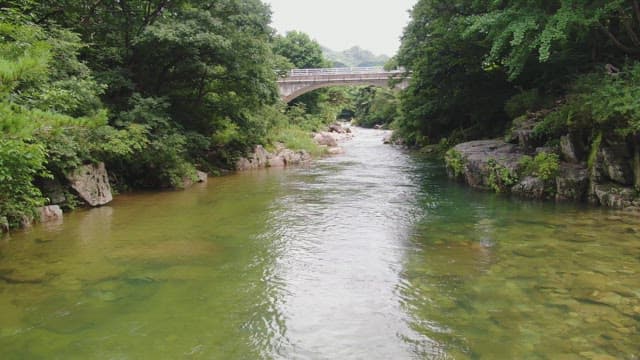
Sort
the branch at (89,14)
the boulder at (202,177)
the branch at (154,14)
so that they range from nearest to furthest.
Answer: the branch at (89,14)
the branch at (154,14)
the boulder at (202,177)

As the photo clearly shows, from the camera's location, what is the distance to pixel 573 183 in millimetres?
12766

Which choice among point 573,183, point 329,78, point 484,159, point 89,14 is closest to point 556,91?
point 484,159

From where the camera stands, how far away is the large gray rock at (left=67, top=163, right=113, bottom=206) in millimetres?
13004

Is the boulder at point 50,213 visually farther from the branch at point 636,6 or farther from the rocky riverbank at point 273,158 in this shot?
the branch at point 636,6

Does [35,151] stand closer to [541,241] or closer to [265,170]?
[541,241]

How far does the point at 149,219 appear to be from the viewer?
11641 millimetres

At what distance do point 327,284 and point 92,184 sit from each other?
9.02m

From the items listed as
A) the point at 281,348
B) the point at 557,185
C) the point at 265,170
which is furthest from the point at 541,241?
the point at 265,170

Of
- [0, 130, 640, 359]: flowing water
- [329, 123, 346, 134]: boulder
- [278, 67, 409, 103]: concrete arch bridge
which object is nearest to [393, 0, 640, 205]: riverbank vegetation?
[0, 130, 640, 359]: flowing water

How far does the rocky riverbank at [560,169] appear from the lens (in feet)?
38.9

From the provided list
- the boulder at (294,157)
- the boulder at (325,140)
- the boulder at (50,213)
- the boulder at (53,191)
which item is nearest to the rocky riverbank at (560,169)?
the boulder at (294,157)

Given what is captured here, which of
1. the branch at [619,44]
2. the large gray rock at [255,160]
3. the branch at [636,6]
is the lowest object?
the large gray rock at [255,160]

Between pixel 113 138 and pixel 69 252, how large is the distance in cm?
570

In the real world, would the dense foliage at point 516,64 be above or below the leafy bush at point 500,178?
above
